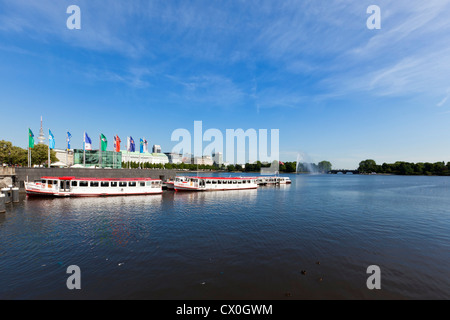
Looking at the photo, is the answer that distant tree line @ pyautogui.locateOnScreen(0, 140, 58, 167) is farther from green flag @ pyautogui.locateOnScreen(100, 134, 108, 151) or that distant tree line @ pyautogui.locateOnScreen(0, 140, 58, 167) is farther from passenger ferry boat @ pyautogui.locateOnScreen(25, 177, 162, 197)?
passenger ferry boat @ pyautogui.locateOnScreen(25, 177, 162, 197)

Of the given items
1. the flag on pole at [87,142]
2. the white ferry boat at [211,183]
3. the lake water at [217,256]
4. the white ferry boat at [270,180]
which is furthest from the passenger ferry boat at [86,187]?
the white ferry boat at [270,180]

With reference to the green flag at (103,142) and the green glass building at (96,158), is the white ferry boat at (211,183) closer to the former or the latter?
the green flag at (103,142)

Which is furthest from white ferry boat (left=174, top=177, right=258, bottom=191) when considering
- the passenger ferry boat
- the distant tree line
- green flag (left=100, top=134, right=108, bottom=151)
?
the distant tree line

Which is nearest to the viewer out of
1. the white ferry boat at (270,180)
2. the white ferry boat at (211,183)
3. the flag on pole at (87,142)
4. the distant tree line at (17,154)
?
the flag on pole at (87,142)

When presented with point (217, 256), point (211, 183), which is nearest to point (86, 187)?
point (211, 183)

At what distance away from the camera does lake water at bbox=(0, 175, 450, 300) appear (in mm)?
12828

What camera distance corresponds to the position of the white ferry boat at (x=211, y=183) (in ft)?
202

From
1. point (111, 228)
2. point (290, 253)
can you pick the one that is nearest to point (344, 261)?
point (290, 253)

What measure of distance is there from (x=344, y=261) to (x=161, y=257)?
1608cm

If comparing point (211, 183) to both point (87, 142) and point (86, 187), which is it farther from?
point (87, 142)

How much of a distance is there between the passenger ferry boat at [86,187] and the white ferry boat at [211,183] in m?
11.4

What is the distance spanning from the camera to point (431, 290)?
1331cm

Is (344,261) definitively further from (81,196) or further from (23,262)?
(81,196)

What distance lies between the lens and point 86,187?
4581 cm
